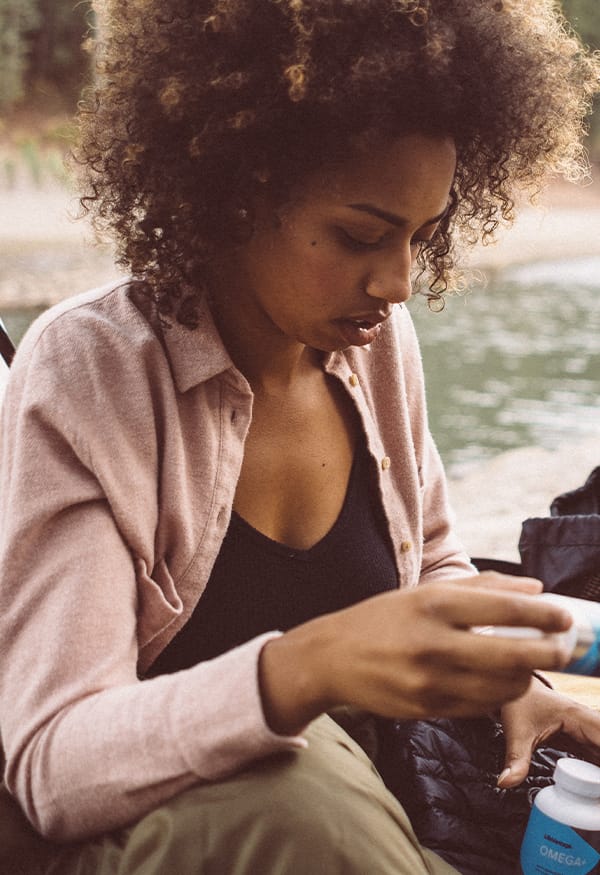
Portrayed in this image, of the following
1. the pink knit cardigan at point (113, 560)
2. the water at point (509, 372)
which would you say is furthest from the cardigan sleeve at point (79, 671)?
the water at point (509, 372)

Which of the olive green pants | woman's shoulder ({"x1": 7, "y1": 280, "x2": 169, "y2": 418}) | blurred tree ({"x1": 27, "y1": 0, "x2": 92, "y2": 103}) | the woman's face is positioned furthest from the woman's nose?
blurred tree ({"x1": 27, "y1": 0, "x2": 92, "y2": 103})

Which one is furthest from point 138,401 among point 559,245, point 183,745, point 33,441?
point 559,245

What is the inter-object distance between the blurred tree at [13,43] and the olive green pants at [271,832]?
2436 cm

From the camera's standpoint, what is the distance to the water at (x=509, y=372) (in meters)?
5.74

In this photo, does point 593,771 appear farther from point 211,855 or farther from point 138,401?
point 138,401

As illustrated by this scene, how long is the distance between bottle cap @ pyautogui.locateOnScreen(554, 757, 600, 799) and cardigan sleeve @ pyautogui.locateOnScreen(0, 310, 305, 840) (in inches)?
16.3

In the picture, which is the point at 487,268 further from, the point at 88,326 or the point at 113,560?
the point at 113,560

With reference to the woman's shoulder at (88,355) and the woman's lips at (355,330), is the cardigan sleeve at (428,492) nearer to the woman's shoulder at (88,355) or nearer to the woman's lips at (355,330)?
the woman's lips at (355,330)

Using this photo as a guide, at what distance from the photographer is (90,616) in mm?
1096

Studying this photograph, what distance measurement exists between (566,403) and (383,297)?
5.33 meters

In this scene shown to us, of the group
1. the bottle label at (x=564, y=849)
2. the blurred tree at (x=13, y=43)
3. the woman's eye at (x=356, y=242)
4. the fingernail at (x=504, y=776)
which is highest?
the blurred tree at (x=13, y=43)

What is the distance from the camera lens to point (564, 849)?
125 cm

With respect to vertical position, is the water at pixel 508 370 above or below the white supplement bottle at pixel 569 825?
above

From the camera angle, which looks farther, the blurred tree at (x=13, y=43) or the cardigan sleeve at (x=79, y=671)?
the blurred tree at (x=13, y=43)
